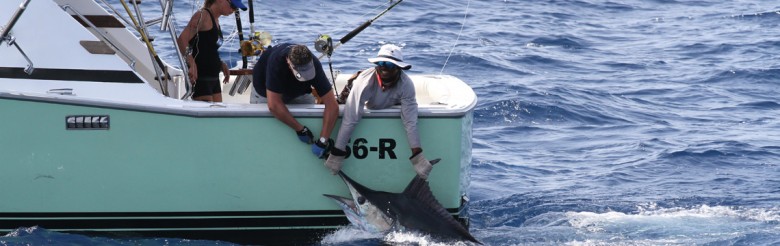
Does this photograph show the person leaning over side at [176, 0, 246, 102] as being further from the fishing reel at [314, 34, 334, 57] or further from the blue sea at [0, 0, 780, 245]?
the blue sea at [0, 0, 780, 245]

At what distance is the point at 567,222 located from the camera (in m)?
9.98

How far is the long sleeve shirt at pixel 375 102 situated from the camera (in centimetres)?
838

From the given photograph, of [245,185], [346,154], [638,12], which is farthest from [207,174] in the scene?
[638,12]

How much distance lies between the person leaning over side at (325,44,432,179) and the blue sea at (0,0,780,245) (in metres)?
0.61

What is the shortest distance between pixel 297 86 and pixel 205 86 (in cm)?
110

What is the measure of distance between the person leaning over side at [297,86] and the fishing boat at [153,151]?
0.32 feet

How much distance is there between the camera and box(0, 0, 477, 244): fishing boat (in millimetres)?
8328

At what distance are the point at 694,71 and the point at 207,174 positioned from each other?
10.7 metres

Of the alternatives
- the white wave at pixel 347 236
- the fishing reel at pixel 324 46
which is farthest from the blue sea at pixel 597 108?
the fishing reel at pixel 324 46

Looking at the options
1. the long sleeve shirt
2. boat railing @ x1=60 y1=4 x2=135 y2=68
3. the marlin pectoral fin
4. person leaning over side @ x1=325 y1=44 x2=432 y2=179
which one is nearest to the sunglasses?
person leaning over side @ x1=325 y1=44 x2=432 y2=179

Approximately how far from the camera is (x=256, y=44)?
31.7ft

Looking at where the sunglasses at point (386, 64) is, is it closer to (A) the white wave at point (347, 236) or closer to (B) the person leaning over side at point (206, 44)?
(A) the white wave at point (347, 236)

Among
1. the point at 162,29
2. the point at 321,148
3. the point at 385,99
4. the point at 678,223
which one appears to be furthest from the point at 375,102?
the point at 678,223

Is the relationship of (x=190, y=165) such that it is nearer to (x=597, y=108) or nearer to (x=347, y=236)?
(x=347, y=236)
